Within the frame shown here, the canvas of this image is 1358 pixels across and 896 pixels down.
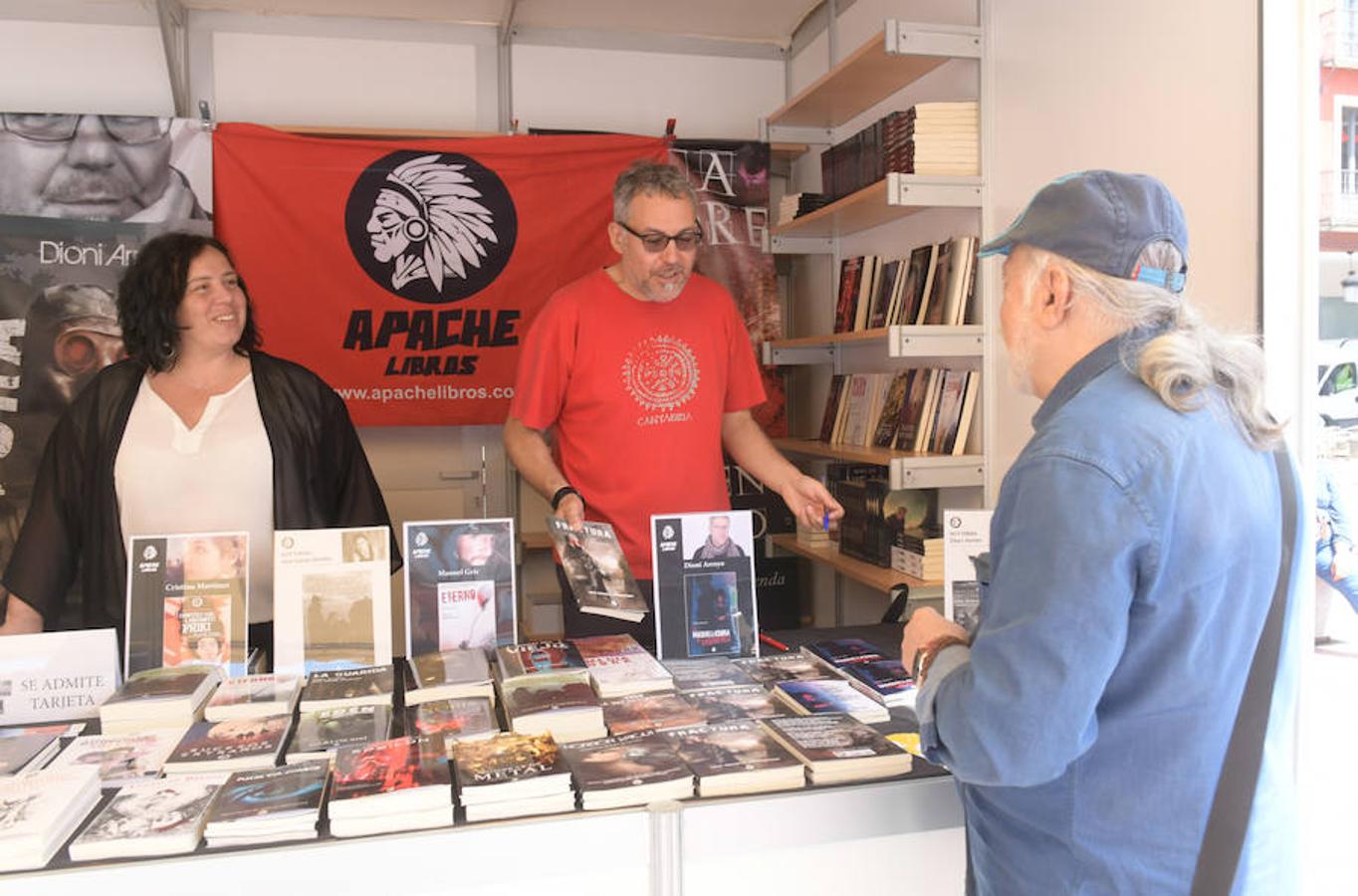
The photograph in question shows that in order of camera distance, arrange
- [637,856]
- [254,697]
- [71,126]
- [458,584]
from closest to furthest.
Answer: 1. [637,856]
2. [254,697]
3. [458,584]
4. [71,126]

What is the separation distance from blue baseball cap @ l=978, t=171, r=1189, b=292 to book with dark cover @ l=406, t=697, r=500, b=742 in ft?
3.65

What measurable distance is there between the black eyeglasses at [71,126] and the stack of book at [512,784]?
361cm

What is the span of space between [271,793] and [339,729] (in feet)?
0.86

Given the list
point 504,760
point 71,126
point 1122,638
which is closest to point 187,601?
point 504,760

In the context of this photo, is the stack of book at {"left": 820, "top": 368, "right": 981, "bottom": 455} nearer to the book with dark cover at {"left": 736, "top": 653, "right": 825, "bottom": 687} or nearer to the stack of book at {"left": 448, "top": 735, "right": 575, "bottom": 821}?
the book with dark cover at {"left": 736, "top": 653, "right": 825, "bottom": 687}

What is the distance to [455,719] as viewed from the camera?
1.78m

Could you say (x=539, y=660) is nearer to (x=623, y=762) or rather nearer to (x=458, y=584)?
(x=458, y=584)

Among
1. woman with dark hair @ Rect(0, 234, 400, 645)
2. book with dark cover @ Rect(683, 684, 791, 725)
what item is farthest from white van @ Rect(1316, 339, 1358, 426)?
woman with dark hair @ Rect(0, 234, 400, 645)

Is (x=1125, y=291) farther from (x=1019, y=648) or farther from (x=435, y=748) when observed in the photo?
(x=435, y=748)

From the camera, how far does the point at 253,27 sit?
15.0 ft

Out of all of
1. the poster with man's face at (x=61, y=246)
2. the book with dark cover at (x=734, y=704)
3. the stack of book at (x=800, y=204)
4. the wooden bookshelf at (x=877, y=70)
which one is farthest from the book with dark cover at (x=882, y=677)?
the poster with man's face at (x=61, y=246)

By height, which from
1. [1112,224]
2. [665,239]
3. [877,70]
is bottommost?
[1112,224]

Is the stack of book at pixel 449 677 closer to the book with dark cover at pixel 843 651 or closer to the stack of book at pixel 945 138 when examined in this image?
the book with dark cover at pixel 843 651

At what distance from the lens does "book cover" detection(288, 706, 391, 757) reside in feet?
5.55
